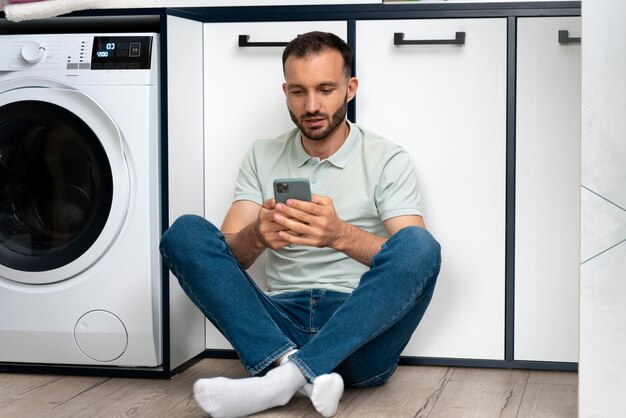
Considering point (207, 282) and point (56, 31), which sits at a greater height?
point (56, 31)

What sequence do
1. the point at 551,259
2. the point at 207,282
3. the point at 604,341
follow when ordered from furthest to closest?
the point at 551,259 < the point at 207,282 < the point at 604,341

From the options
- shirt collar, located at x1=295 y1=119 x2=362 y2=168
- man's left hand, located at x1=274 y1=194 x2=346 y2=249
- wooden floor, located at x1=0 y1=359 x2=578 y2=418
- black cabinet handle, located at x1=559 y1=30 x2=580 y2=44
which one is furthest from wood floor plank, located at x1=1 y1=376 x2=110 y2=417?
black cabinet handle, located at x1=559 y1=30 x2=580 y2=44

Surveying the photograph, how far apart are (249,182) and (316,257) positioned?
25 cm

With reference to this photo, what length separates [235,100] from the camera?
2.45 metres

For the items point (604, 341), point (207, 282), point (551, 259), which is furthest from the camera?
point (551, 259)

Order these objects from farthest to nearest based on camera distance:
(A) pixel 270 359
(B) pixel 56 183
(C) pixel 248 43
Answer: (C) pixel 248 43 → (B) pixel 56 183 → (A) pixel 270 359

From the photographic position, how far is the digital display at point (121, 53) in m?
2.23

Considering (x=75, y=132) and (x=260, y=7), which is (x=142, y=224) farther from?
(x=260, y=7)

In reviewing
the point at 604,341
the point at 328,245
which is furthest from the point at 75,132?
the point at 604,341

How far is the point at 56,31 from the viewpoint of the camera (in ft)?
8.10

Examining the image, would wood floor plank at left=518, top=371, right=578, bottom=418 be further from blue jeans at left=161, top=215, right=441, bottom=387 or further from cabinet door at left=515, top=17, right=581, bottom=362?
blue jeans at left=161, top=215, right=441, bottom=387

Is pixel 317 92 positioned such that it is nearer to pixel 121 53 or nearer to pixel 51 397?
pixel 121 53

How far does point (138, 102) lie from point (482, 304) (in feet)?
3.15

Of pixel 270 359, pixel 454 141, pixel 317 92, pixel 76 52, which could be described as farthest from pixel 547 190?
pixel 76 52
